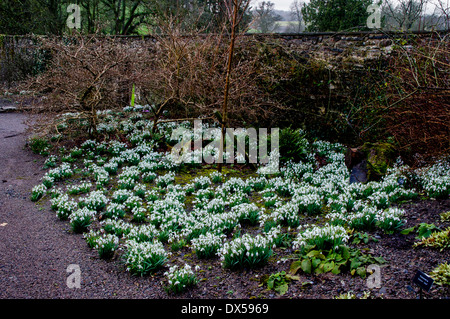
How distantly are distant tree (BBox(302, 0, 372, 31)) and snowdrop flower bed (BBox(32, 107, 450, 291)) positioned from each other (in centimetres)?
1080

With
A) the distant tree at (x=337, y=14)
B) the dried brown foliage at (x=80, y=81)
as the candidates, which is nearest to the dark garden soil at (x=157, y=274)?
the dried brown foliage at (x=80, y=81)

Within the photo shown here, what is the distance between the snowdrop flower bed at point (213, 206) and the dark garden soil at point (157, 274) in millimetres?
153

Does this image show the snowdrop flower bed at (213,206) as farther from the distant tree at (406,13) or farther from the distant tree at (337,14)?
the distant tree at (337,14)

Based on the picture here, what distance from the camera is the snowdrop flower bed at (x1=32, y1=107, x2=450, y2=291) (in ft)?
12.5

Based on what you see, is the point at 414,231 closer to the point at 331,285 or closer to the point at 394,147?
the point at 331,285

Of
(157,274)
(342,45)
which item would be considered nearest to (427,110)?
(342,45)

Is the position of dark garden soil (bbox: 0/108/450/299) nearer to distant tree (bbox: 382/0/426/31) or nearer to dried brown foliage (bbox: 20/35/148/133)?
dried brown foliage (bbox: 20/35/148/133)

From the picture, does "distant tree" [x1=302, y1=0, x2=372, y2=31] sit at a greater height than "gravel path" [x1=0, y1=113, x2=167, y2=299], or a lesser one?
greater

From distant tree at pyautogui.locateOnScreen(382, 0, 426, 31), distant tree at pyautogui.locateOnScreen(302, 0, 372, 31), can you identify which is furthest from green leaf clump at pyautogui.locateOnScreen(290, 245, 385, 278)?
distant tree at pyautogui.locateOnScreen(302, 0, 372, 31)

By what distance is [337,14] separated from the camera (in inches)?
648

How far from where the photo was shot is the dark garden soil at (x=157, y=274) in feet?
10.1

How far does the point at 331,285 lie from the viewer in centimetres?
310

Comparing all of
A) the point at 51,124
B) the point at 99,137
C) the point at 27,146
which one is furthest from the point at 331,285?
the point at 27,146
